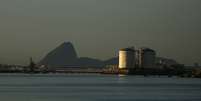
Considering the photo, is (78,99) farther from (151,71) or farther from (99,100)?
(151,71)

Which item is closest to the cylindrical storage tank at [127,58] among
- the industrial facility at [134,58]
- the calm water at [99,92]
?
the industrial facility at [134,58]

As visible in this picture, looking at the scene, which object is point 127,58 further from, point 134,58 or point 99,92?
point 99,92

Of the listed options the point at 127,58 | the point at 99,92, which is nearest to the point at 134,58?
the point at 127,58

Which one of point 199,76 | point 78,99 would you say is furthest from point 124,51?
point 78,99

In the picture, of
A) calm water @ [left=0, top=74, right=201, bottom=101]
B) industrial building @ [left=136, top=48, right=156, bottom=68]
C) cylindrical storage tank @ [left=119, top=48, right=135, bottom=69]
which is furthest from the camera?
industrial building @ [left=136, top=48, right=156, bottom=68]

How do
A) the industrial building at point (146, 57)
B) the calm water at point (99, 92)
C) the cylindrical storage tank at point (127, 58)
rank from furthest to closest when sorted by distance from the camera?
the industrial building at point (146, 57) → the cylindrical storage tank at point (127, 58) → the calm water at point (99, 92)

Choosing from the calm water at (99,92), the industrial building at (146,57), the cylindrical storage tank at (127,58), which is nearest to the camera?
the calm water at (99,92)

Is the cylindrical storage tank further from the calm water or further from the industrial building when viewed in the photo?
the calm water

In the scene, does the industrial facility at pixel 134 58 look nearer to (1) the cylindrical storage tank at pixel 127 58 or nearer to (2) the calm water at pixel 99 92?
(1) the cylindrical storage tank at pixel 127 58

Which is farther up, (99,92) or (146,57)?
(146,57)

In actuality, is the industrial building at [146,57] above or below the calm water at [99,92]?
above

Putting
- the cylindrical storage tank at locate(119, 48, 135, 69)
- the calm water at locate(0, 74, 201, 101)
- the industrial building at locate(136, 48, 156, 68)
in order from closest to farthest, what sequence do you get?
the calm water at locate(0, 74, 201, 101)
the cylindrical storage tank at locate(119, 48, 135, 69)
the industrial building at locate(136, 48, 156, 68)

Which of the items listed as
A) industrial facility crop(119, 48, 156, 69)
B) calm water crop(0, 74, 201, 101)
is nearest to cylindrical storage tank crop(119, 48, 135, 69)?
industrial facility crop(119, 48, 156, 69)

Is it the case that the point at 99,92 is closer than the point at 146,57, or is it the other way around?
the point at 99,92
